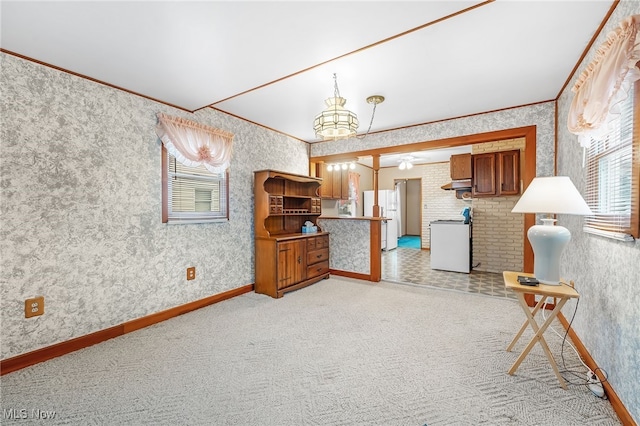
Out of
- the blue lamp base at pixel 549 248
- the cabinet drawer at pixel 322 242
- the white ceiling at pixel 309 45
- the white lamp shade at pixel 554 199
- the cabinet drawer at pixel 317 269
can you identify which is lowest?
the cabinet drawer at pixel 317 269

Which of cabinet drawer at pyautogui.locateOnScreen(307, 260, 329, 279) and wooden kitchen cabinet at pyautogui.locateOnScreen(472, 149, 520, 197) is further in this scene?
wooden kitchen cabinet at pyautogui.locateOnScreen(472, 149, 520, 197)

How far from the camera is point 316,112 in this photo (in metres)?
3.45

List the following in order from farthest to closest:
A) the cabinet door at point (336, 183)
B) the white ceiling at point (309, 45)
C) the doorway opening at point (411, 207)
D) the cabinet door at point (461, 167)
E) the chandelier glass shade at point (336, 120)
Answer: the doorway opening at point (411, 207) → the cabinet door at point (336, 183) → the cabinet door at point (461, 167) → the chandelier glass shade at point (336, 120) → the white ceiling at point (309, 45)

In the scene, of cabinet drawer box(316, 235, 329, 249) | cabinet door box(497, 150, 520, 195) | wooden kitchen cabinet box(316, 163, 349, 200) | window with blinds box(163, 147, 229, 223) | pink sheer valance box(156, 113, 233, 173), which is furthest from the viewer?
wooden kitchen cabinet box(316, 163, 349, 200)

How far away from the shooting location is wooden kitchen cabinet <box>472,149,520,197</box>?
15.2ft

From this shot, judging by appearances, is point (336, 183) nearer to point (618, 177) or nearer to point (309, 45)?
point (309, 45)

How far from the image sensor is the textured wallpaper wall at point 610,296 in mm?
1404

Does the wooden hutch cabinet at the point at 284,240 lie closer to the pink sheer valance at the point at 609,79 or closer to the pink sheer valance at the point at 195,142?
the pink sheer valance at the point at 195,142

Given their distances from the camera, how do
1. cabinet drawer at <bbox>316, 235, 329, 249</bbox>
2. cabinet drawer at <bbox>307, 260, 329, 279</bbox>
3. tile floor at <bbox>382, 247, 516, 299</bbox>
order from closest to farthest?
tile floor at <bbox>382, 247, 516, 299</bbox>
cabinet drawer at <bbox>307, 260, 329, 279</bbox>
cabinet drawer at <bbox>316, 235, 329, 249</bbox>

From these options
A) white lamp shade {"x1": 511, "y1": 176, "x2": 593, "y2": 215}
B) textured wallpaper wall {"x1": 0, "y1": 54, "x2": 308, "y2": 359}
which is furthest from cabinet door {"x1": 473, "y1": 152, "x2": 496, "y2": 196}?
textured wallpaper wall {"x1": 0, "y1": 54, "x2": 308, "y2": 359}

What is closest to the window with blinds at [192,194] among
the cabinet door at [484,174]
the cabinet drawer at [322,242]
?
the cabinet drawer at [322,242]

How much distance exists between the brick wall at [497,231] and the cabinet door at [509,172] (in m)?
0.20

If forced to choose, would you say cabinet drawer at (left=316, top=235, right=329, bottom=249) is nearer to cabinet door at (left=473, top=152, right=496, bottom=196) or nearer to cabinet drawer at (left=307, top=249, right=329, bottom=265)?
cabinet drawer at (left=307, top=249, right=329, bottom=265)

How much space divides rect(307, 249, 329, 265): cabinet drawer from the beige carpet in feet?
4.06
